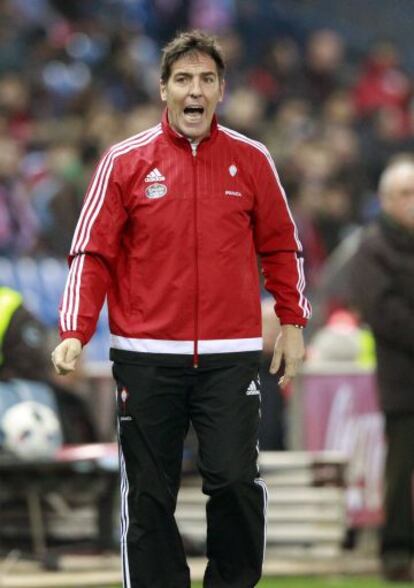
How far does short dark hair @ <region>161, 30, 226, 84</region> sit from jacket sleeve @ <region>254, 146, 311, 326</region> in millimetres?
412

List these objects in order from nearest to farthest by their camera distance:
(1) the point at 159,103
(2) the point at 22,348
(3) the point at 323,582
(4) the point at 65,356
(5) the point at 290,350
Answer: (4) the point at 65,356
(5) the point at 290,350
(3) the point at 323,582
(2) the point at 22,348
(1) the point at 159,103

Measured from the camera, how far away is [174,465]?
7.08m

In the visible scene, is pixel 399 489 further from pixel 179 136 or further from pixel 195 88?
pixel 195 88

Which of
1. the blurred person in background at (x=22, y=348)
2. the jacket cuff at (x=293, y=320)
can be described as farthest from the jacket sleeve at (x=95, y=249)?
the blurred person in background at (x=22, y=348)

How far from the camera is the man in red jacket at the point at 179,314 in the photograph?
6969mm

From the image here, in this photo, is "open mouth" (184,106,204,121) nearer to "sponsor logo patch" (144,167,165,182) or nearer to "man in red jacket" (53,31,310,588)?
"man in red jacket" (53,31,310,588)

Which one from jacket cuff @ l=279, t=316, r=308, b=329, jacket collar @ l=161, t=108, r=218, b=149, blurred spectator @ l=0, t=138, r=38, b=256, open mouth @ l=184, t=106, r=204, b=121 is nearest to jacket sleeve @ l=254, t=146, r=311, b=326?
jacket cuff @ l=279, t=316, r=308, b=329

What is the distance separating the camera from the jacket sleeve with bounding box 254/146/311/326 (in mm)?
7164

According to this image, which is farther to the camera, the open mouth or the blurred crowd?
the blurred crowd

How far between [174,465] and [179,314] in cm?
57

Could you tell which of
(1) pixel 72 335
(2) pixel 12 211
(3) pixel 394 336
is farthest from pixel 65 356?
(2) pixel 12 211

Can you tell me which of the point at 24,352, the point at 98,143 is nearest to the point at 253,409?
the point at 24,352

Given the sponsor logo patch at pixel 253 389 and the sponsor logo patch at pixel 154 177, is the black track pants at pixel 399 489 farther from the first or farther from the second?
the sponsor logo patch at pixel 154 177

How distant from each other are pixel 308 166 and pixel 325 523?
871 centimetres
